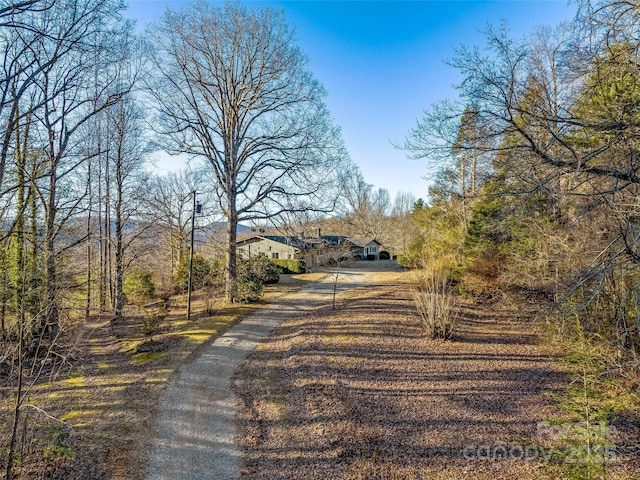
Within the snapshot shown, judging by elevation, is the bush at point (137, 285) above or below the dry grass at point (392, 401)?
above

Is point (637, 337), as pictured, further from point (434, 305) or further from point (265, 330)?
point (265, 330)

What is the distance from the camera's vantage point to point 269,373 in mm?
7195

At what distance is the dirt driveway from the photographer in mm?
4262

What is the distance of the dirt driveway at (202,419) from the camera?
→ 426cm

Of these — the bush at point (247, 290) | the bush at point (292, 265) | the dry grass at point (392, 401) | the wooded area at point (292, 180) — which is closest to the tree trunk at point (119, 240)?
the wooded area at point (292, 180)

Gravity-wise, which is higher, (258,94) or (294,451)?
(258,94)

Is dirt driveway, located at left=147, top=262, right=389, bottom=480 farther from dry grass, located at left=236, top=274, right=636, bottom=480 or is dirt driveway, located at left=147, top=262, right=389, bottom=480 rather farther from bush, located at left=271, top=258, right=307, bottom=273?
bush, located at left=271, top=258, right=307, bottom=273

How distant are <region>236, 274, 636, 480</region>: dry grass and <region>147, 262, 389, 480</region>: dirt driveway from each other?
11.5 inches

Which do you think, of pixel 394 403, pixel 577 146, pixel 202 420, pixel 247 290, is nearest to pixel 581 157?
pixel 577 146

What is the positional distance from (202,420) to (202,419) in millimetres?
29

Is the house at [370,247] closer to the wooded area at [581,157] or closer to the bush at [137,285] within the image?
the bush at [137,285]

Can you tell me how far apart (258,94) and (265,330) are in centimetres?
947

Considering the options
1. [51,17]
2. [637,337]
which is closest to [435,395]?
[637,337]

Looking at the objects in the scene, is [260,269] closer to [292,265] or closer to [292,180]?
[292,180]
